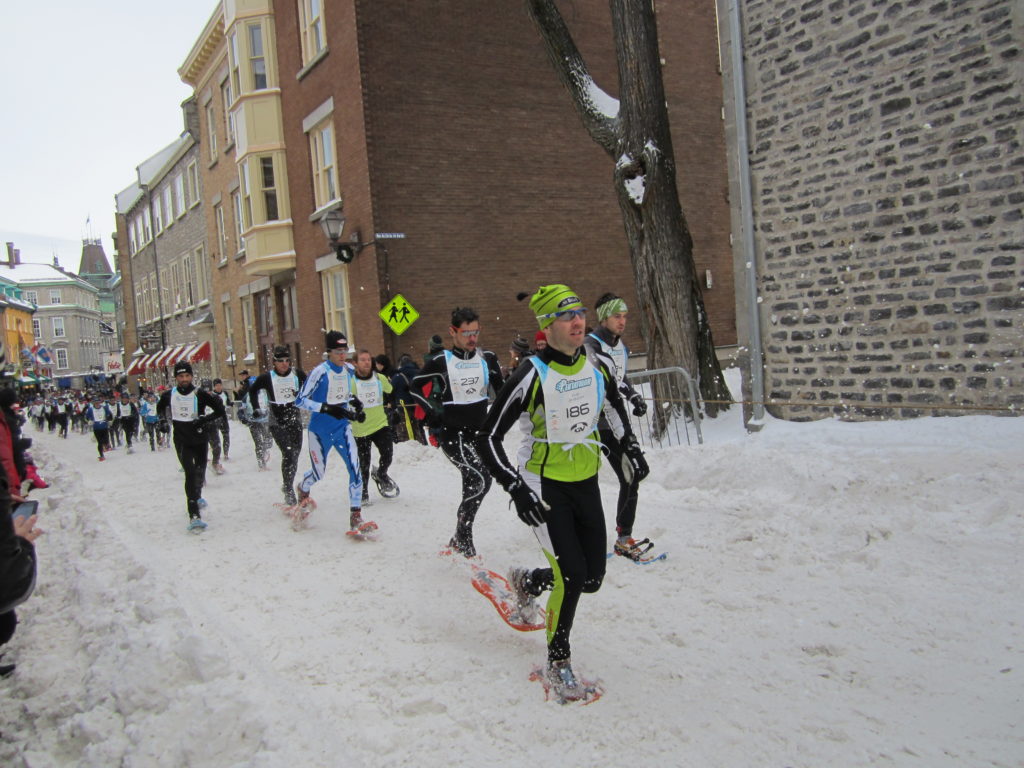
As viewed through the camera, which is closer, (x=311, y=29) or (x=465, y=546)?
(x=465, y=546)

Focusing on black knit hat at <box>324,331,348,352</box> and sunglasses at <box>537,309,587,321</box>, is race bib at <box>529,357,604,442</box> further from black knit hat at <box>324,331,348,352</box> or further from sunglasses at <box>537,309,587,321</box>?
black knit hat at <box>324,331,348,352</box>

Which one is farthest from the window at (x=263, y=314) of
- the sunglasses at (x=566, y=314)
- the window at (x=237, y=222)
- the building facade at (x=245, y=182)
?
the sunglasses at (x=566, y=314)

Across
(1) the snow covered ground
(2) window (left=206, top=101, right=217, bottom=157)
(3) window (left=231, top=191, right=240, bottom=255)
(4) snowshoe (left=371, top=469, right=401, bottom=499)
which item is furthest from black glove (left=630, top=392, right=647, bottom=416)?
(2) window (left=206, top=101, right=217, bottom=157)

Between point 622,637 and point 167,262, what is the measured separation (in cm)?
3624

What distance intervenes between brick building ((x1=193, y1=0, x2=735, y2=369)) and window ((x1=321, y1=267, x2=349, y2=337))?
0.05 metres

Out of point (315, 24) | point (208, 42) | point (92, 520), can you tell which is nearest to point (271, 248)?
point (315, 24)

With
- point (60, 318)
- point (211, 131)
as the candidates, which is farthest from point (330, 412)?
point (60, 318)

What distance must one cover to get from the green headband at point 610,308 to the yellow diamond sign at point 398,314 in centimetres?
868

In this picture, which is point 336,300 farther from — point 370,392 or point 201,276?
point 201,276

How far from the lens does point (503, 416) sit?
3.89m

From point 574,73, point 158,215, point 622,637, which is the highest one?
point 158,215

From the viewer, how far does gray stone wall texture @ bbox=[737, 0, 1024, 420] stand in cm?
741

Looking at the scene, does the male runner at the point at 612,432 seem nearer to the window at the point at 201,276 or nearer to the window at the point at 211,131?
the window at the point at 211,131

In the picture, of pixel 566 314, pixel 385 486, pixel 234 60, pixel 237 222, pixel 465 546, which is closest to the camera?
pixel 566 314
